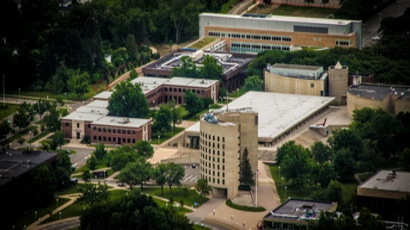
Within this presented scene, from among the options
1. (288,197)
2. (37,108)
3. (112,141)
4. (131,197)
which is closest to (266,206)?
(288,197)

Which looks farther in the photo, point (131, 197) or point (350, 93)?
point (350, 93)

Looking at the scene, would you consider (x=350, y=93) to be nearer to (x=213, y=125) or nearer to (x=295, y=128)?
(x=295, y=128)

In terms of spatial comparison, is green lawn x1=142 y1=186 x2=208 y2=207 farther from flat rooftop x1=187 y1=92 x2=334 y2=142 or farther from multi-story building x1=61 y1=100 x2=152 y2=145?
multi-story building x1=61 y1=100 x2=152 y2=145

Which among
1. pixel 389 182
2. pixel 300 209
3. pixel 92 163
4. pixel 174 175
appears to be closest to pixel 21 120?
pixel 92 163

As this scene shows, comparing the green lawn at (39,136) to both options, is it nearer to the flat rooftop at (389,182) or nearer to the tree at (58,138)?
the tree at (58,138)

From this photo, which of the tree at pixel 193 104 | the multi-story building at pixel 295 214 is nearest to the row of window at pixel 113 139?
the tree at pixel 193 104

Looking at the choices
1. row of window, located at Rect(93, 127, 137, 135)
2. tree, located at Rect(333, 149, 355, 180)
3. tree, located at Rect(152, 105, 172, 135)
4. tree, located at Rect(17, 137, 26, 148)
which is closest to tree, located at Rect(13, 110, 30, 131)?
tree, located at Rect(17, 137, 26, 148)

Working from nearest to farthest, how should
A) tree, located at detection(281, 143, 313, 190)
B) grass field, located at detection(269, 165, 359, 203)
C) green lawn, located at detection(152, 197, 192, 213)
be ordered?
green lawn, located at detection(152, 197, 192, 213)
grass field, located at detection(269, 165, 359, 203)
tree, located at detection(281, 143, 313, 190)
